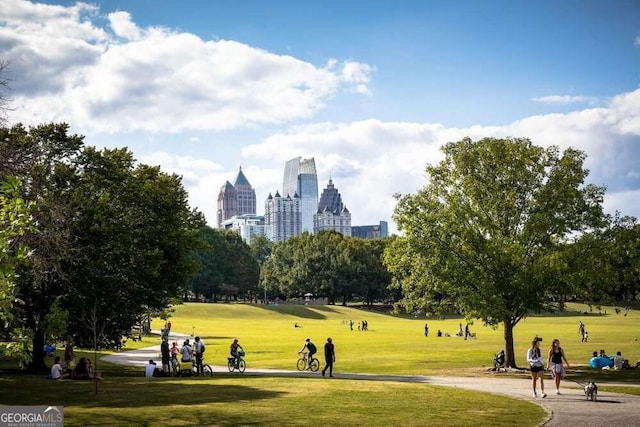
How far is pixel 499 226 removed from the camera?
38.7 metres

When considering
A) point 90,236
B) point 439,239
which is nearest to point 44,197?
point 90,236

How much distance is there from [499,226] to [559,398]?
50.2ft

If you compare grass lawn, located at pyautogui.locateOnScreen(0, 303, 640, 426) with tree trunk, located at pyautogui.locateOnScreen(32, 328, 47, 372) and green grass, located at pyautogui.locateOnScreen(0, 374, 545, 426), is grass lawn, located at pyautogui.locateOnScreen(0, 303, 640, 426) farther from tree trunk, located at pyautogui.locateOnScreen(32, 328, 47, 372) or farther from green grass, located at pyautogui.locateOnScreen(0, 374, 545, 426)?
tree trunk, located at pyautogui.locateOnScreen(32, 328, 47, 372)

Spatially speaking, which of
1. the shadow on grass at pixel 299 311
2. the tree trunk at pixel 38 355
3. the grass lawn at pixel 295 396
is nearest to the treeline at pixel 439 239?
the tree trunk at pixel 38 355

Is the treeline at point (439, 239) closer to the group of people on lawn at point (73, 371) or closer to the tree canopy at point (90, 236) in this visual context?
the tree canopy at point (90, 236)

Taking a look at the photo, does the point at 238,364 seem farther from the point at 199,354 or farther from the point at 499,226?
the point at 499,226

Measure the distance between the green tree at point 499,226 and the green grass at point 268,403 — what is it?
10.4 meters

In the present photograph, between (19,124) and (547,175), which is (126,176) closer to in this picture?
(19,124)

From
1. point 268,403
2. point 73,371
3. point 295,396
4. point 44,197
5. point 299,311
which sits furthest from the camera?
point 299,311

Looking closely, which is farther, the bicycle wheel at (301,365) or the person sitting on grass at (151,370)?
the bicycle wheel at (301,365)

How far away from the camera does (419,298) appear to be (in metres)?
41.4

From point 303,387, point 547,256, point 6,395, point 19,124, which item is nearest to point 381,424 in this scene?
point 303,387

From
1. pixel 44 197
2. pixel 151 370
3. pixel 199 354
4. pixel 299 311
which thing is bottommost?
pixel 299 311

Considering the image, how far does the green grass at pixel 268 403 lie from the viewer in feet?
63.2
